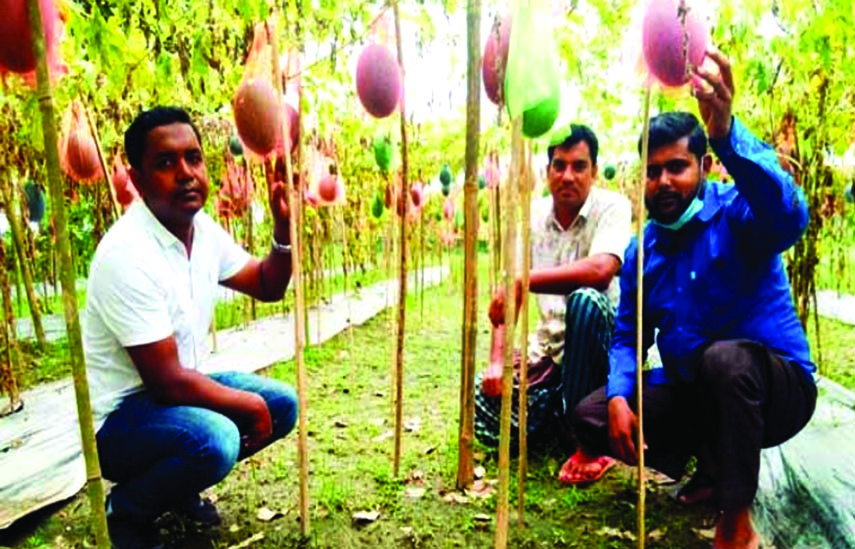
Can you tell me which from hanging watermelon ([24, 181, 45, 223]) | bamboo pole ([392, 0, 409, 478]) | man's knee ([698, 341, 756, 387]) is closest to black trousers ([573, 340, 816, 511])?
man's knee ([698, 341, 756, 387])

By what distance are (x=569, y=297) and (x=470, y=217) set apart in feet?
2.23

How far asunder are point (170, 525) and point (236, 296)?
453cm

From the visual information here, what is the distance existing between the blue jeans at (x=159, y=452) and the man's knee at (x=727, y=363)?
107 centimetres

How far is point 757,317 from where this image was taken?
1749mm

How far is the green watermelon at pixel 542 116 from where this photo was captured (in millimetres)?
1106

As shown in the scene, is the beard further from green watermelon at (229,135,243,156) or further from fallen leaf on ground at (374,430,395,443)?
green watermelon at (229,135,243,156)

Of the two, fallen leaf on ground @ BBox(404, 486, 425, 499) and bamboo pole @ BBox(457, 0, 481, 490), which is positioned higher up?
bamboo pole @ BBox(457, 0, 481, 490)

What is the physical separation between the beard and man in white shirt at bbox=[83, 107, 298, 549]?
2.92 feet

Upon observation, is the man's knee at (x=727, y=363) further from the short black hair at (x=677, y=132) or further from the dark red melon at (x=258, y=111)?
the dark red melon at (x=258, y=111)

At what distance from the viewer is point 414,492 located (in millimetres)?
2125

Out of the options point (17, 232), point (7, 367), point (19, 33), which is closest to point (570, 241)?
point (19, 33)

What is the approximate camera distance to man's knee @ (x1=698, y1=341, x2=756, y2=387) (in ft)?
5.32

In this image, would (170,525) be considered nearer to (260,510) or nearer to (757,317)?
(260,510)

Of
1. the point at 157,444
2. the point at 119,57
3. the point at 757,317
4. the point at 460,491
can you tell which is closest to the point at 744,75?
the point at 757,317
